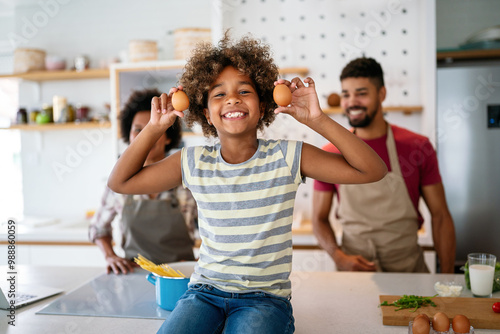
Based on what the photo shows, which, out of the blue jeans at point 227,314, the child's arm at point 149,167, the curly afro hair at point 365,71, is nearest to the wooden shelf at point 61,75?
the curly afro hair at point 365,71

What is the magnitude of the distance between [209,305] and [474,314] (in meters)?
0.64

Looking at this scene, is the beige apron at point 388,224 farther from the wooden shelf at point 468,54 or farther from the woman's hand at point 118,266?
the wooden shelf at point 468,54

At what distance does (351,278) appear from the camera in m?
1.45

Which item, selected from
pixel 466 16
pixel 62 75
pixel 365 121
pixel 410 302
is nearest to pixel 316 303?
pixel 410 302

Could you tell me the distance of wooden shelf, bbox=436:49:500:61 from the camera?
275cm

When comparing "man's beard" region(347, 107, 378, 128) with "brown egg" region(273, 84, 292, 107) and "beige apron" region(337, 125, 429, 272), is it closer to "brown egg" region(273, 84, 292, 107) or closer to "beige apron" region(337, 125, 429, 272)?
"beige apron" region(337, 125, 429, 272)

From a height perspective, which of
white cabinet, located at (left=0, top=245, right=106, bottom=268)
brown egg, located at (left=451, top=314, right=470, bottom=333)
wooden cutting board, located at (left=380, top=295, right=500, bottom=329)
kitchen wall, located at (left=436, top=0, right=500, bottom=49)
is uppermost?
kitchen wall, located at (left=436, top=0, right=500, bottom=49)

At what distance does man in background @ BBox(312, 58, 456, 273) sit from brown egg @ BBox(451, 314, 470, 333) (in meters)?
0.90

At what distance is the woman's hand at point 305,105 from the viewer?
3.61 ft

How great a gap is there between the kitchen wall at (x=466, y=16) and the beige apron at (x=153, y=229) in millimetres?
2323

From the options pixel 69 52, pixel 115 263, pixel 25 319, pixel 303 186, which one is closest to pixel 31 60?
pixel 69 52

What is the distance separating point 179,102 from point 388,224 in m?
1.21

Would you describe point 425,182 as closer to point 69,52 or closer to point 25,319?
point 25,319

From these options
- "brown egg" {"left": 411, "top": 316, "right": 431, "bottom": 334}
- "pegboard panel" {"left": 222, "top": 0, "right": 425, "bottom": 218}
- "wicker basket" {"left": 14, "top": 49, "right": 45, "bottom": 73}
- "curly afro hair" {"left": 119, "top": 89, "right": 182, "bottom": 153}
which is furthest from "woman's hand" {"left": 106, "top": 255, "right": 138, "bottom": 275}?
"wicker basket" {"left": 14, "top": 49, "right": 45, "bottom": 73}
